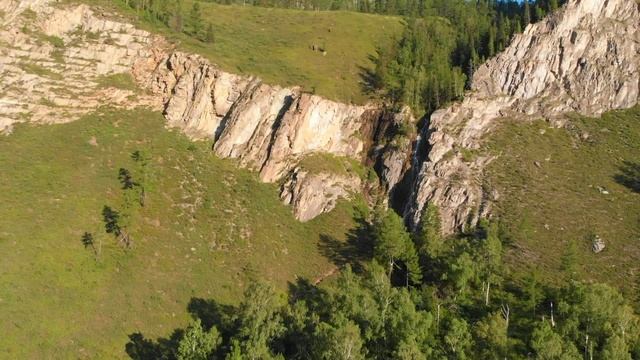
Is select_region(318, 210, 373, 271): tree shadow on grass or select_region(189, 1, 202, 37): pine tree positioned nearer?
select_region(318, 210, 373, 271): tree shadow on grass

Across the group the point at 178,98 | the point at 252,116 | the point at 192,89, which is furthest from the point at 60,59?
the point at 252,116

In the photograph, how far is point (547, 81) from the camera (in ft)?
305

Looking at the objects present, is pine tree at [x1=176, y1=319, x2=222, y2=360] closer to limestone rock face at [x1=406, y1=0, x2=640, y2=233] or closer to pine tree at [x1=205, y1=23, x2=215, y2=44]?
limestone rock face at [x1=406, y1=0, x2=640, y2=233]

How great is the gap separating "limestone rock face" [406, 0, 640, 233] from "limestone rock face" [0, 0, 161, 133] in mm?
53394

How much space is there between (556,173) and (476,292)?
2760cm

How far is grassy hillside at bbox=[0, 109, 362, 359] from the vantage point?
168 feet

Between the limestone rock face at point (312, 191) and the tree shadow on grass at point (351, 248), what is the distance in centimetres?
570

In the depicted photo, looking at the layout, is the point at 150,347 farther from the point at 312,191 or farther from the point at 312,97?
the point at 312,97

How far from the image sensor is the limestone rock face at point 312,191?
3014 inches

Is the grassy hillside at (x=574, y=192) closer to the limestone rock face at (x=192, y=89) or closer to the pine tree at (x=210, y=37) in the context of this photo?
the limestone rock face at (x=192, y=89)

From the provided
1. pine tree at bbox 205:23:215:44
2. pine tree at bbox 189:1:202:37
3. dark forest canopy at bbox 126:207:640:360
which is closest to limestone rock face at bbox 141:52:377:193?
pine tree at bbox 205:23:215:44

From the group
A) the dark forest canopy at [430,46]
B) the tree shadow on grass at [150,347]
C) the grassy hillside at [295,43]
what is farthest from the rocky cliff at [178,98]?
the tree shadow on grass at [150,347]

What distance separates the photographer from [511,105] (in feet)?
297

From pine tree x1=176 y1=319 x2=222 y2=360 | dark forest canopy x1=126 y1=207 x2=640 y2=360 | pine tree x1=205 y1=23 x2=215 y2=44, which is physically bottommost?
pine tree x1=176 y1=319 x2=222 y2=360
